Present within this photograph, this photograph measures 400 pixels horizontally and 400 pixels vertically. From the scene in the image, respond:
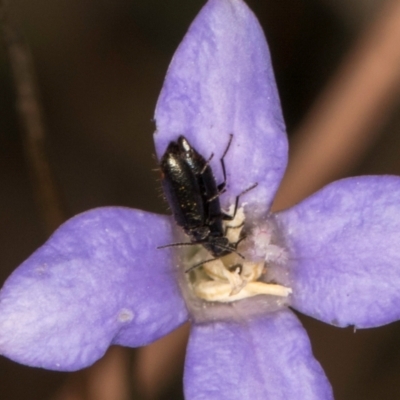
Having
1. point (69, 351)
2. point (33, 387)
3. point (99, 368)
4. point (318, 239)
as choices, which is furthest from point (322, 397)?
point (33, 387)

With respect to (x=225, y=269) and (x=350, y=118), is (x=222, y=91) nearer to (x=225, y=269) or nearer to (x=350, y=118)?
(x=225, y=269)

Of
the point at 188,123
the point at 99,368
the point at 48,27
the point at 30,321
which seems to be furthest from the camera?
the point at 48,27

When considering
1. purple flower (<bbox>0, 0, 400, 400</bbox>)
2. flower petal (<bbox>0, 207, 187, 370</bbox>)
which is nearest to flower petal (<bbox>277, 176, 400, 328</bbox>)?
purple flower (<bbox>0, 0, 400, 400</bbox>)

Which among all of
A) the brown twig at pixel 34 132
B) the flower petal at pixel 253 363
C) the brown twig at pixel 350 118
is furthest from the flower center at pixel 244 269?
the brown twig at pixel 350 118

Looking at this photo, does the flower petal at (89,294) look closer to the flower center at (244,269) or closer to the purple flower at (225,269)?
the purple flower at (225,269)

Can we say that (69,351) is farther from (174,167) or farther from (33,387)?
(33,387)
